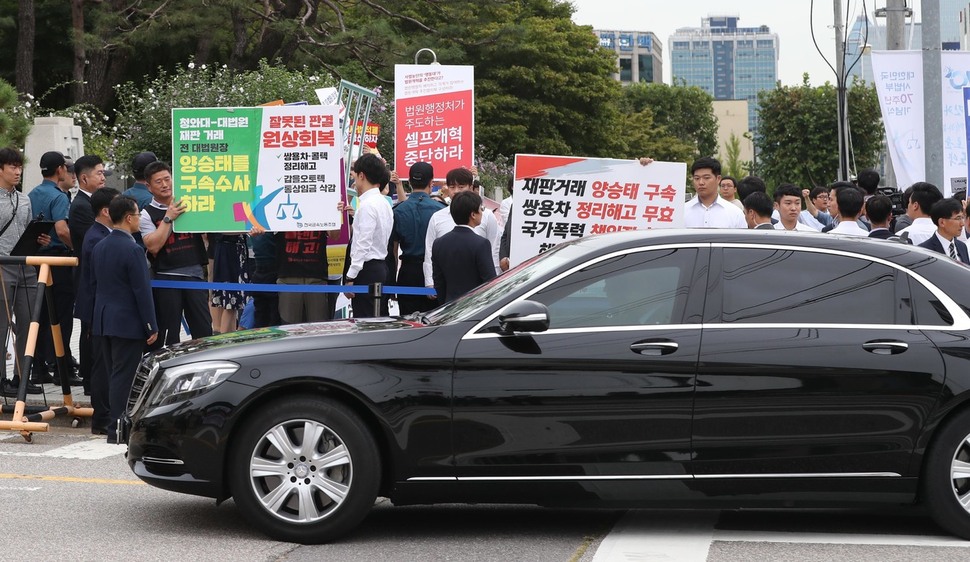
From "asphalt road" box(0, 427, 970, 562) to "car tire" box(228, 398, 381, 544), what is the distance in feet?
0.41

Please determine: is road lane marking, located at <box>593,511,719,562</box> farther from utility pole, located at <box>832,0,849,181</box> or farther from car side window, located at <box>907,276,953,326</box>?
utility pole, located at <box>832,0,849,181</box>

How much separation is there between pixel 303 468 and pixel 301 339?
0.63 metres

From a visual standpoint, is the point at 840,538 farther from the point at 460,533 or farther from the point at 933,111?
the point at 933,111

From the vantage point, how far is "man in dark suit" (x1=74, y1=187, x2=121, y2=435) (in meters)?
9.58

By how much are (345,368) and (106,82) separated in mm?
28735

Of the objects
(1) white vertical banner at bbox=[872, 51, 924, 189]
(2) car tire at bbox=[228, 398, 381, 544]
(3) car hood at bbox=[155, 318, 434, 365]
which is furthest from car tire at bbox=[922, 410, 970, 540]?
(1) white vertical banner at bbox=[872, 51, 924, 189]

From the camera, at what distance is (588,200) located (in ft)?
33.0

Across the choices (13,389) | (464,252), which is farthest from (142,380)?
(13,389)

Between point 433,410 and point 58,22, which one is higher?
point 58,22

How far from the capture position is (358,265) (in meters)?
10.4

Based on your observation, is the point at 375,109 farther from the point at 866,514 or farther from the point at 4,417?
the point at 866,514

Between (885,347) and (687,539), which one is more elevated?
(885,347)

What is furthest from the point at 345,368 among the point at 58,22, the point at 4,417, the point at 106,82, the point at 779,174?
the point at 779,174

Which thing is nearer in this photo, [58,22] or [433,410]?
[433,410]
